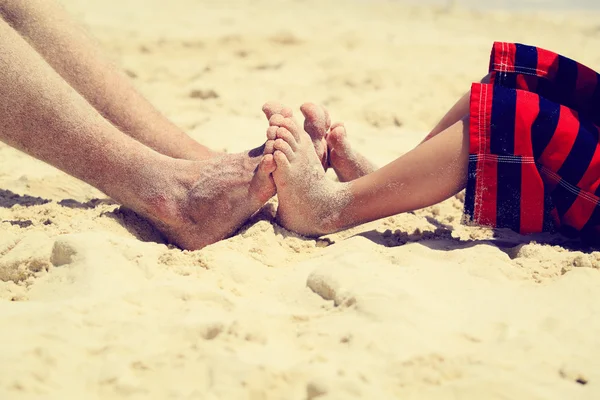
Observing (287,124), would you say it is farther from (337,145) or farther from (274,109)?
(337,145)

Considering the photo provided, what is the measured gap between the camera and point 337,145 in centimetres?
243

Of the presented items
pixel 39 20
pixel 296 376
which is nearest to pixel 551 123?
pixel 296 376

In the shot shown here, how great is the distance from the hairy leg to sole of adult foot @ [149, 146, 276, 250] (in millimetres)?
248

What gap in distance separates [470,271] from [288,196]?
0.59 m

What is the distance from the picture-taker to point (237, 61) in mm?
4613

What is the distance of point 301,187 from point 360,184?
19cm

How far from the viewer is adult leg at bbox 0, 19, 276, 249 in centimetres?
201

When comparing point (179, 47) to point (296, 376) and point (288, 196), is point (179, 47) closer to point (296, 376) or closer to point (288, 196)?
point (288, 196)

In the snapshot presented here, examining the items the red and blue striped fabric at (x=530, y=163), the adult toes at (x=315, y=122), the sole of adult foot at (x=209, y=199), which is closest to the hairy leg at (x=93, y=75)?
the sole of adult foot at (x=209, y=199)

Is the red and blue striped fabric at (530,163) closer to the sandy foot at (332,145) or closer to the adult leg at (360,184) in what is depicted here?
the adult leg at (360,184)

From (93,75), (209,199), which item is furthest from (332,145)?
(93,75)

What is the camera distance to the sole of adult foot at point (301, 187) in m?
2.13

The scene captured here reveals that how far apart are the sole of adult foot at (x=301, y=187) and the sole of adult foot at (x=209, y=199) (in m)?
0.04

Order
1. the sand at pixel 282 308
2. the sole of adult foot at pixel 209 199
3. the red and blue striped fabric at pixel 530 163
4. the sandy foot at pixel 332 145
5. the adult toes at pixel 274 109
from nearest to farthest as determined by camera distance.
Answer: the sand at pixel 282 308, the red and blue striped fabric at pixel 530 163, the sole of adult foot at pixel 209 199, the adult toes at pixel 274 109, the sandy foot at pixel 332 145
